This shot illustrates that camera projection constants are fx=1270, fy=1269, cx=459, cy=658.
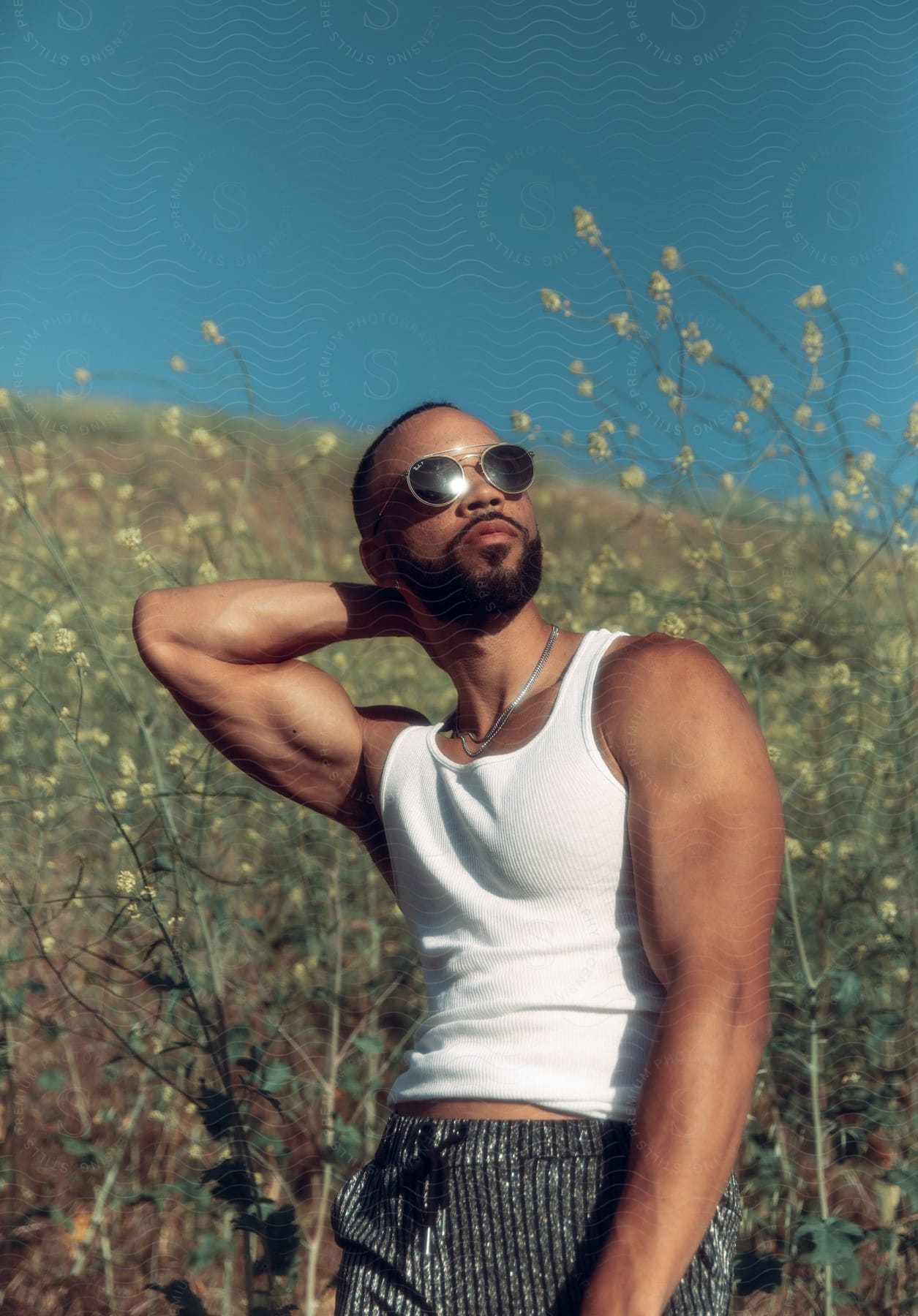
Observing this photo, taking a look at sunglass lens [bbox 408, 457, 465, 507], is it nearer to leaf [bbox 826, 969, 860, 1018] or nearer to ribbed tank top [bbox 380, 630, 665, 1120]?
ribbed tank top [bbox 380, 630, 665, 1120]

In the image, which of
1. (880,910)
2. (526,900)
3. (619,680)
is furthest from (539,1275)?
(880,910)

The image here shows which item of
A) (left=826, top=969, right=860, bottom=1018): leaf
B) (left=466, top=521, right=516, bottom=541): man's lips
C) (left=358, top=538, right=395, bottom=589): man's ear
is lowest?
(left=826, top=969, right=860, bottom=1018): leaf

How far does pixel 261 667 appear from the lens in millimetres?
1373

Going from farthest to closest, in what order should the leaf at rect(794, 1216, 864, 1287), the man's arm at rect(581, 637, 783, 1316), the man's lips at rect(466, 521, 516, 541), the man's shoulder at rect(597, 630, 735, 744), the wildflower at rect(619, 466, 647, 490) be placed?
the wildflower at rect(619, 466, 647, 490)
the leaf at rect(794, 1216, 864, 1287)
the man's lips at rect(466, 521, 516, 541)
the man's shoulder at rect(597, 630, 735, 744)
the man's arm at rect(581, 637, 783, 1316)

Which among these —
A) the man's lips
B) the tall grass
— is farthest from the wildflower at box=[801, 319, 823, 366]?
the man's lips

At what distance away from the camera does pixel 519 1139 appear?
100cm

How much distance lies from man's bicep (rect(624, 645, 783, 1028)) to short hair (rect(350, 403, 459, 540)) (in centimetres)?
39

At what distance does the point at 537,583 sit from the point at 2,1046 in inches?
42.8

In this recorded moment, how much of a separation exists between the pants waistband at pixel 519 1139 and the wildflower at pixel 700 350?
3.09 ft

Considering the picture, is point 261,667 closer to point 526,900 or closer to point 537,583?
point 537,583

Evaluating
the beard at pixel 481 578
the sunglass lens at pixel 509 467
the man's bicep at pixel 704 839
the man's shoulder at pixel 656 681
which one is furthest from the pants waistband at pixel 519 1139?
the sunglass lens at pixel 509 467

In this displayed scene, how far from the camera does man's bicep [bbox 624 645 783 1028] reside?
0.98 metres

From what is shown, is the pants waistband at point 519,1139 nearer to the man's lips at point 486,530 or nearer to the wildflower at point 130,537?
the man's lips at point 486,530

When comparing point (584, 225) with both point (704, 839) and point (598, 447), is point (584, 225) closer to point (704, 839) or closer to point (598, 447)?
point (598, 447)
